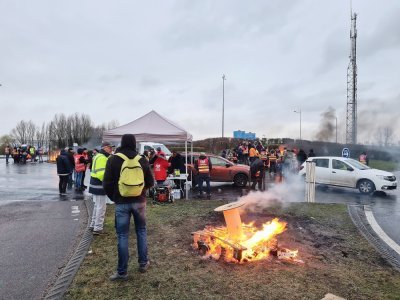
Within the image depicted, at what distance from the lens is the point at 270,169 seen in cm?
2111

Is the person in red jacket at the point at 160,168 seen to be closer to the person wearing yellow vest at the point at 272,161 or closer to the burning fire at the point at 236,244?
the burning fire at the point at 236,244

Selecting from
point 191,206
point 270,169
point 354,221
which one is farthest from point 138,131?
point 270,169

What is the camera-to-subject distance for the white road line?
6350 mm

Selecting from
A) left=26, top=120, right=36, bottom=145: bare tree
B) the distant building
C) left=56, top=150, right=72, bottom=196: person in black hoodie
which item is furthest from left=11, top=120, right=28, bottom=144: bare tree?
left=56, top=150, right=72, bottom=196: person in black hoodie

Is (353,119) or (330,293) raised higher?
(353,119)

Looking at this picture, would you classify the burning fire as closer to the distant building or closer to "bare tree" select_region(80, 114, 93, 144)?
the distant building

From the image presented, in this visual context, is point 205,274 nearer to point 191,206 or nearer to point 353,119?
point 191,206

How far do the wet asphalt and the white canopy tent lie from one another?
2.55 m

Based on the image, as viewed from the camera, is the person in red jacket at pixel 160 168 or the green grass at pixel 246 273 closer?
the green grass at pixel 246 273

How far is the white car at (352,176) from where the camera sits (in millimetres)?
13773

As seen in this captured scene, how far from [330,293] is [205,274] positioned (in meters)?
1.59

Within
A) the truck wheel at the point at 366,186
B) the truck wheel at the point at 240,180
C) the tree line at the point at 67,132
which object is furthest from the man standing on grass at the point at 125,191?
the tree line at the point at 67,132

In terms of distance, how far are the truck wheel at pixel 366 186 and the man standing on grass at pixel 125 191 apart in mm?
12039

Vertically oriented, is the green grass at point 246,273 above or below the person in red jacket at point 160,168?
below
